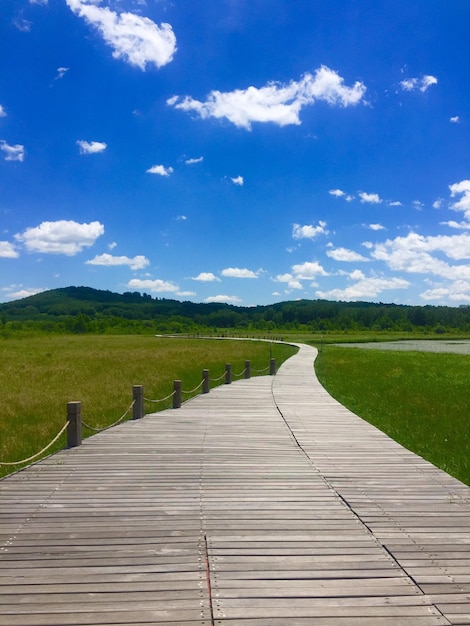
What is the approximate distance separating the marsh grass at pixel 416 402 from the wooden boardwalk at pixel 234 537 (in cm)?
192

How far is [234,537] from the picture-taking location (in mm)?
5062

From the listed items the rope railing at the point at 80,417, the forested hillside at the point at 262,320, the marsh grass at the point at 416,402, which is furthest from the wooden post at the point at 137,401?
the forested hillside at the point at 262,320

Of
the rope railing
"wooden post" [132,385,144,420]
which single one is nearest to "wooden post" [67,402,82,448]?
the rope railing

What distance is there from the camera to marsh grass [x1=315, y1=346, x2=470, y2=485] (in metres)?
10.5

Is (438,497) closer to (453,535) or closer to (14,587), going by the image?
(453,535)

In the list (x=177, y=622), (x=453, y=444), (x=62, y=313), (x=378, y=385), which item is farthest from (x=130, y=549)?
(x=62, y=313)

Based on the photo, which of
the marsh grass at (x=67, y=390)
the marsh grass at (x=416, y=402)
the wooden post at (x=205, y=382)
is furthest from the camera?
the wooden post at (x=205, y=382)

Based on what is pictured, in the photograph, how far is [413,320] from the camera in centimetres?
15875

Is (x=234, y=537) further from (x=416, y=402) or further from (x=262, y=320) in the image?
(x=262, y=320)

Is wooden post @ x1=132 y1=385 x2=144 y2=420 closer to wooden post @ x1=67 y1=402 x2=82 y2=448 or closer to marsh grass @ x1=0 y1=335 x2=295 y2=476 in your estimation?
marsh grass @ x1=0 y1=335 x2=295 y2=476

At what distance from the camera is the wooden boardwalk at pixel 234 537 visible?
12.5 feet

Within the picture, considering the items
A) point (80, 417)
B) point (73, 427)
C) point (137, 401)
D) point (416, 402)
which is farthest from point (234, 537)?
point (416, 402)

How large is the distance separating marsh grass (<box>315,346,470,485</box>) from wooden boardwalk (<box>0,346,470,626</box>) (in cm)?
192

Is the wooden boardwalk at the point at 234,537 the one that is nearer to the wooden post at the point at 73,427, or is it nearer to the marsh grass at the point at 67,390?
the wooden post at the point at 73,427
